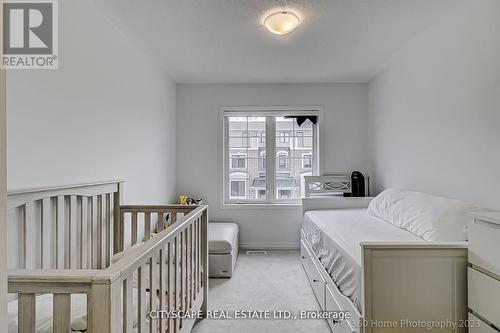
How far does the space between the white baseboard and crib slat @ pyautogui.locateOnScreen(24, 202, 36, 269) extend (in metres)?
2.99

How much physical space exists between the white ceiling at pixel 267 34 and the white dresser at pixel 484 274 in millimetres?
1687

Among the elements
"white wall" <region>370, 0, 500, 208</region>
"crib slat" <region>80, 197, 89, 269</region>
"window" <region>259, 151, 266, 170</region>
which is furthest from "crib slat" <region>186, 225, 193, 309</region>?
"window" <region>259, 151, 266, 170</region>

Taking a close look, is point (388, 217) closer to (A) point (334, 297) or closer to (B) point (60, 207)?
(A) point (334, 297)

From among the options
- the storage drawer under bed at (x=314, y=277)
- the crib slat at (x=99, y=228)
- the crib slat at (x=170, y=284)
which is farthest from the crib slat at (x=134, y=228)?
the storage drawer under bed at (x=314, y=277)

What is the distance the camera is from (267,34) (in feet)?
8.73

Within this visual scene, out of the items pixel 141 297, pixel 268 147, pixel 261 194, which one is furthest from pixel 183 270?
pixel 268 147

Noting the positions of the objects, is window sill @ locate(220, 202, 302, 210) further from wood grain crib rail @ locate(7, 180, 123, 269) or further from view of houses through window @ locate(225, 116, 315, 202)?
wood grain crib rail @ locate(7, 180, 123, 269)

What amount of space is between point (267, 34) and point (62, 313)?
101 inches

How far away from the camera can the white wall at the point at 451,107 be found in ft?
6.22

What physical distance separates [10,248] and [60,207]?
38 centimetres

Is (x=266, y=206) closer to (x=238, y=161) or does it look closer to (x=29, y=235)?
(x=238, y=161)

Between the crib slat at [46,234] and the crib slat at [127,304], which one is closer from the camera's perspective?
the crib slat at [127,304]

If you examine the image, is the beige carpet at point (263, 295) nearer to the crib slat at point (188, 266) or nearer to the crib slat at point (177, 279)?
the crib slat at point (188, 266)

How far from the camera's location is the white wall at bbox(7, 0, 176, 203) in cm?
151
